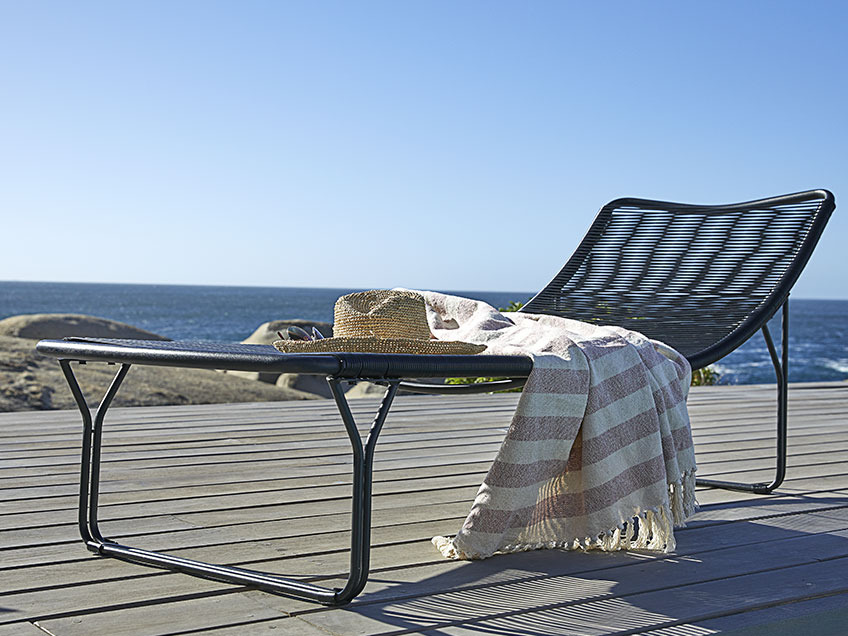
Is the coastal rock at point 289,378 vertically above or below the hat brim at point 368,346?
below

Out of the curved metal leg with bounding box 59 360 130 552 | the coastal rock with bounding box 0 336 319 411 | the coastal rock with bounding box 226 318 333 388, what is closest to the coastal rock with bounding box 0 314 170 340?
the coastal rock with bounding box 226 318 333 388

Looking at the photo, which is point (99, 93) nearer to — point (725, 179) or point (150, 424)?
point (725, 179)

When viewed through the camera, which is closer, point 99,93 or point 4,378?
point 4,378

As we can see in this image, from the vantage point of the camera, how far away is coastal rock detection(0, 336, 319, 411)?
6.83 m

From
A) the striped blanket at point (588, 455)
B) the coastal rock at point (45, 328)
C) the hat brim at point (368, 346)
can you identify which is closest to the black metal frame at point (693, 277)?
the striped blanket at point (588, 455)

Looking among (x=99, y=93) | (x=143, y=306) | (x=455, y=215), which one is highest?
(x=99, y=93)

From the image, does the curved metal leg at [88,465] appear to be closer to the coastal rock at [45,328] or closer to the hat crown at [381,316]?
the hat crown at [381,316]

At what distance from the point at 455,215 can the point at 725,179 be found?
8312 mm

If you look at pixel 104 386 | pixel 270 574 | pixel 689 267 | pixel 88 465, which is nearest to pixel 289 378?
pixel 104 386

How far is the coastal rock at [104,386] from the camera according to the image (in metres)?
6.83

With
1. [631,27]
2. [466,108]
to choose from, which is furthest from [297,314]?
[631,27]

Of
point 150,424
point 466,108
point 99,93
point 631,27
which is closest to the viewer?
point 150,424

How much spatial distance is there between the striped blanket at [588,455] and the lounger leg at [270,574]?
29 centimetres

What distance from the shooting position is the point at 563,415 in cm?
174
